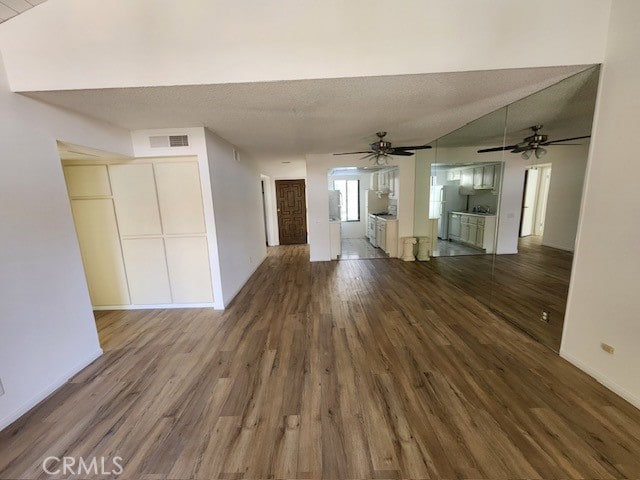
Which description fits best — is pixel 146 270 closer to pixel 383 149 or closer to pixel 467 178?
pixel 383 149

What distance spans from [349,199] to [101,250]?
6937 mm

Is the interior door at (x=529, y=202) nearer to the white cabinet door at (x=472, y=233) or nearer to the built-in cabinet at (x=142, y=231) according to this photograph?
the white cabinet door at (x=472, y=233)

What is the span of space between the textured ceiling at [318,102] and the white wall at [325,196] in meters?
2.00

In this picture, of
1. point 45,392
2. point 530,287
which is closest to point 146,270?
point 45,392

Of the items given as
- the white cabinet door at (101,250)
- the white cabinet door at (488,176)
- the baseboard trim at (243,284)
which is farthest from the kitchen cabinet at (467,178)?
the white cabinet door at (101,250)

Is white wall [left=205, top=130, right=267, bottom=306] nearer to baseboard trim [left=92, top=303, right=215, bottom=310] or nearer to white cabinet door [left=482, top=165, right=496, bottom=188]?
baseboard trim [left=92, top=303, right=215, bottom=310]

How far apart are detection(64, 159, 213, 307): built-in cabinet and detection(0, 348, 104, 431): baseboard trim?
1.20 metres

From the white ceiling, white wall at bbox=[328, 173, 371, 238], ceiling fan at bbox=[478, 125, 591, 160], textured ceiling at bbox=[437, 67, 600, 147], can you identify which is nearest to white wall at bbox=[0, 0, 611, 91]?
the white ceiling

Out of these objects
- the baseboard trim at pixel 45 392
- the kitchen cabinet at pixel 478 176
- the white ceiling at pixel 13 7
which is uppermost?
the white ceiling at pixel 13 7

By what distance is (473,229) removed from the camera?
19.0ft

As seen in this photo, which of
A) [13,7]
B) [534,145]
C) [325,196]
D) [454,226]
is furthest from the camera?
[454,226]

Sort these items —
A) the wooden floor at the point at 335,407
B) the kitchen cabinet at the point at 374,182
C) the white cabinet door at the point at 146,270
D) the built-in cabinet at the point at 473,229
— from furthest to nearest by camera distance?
the kitchen cabinet at the point at 374,182
the built-in cabinet at the point at 473,229
the white cabinet door at the point at 146,270
the wooden floor at the point at 335,407

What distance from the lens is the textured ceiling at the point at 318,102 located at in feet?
6.51

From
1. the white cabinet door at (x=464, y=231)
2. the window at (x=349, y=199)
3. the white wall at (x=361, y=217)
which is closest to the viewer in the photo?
the white cabinet door at (x=464, y=231)
